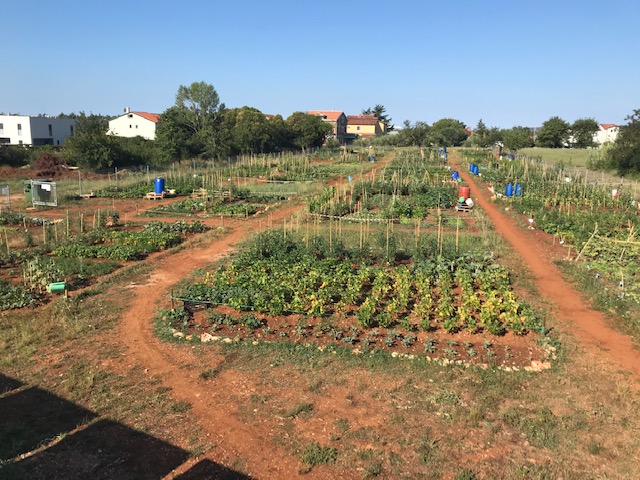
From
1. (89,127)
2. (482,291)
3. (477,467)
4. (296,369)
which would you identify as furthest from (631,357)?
(89,127)

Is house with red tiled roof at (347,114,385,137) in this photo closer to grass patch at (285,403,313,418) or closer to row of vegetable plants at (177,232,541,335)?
row of vegetable plants at (177,232,541,335)

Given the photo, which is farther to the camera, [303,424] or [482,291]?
[482,291]

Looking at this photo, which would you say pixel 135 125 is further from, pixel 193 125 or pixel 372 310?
pixel 372 310

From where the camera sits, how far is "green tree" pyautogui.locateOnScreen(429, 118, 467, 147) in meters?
69.2

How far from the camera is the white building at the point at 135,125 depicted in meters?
53.7

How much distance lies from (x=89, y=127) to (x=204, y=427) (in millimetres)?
34446

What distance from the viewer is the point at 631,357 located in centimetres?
729

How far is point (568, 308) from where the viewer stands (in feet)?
30.3

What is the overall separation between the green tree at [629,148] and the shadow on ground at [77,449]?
111 feet

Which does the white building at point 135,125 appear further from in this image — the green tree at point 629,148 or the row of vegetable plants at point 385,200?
the green tree at point 629,148

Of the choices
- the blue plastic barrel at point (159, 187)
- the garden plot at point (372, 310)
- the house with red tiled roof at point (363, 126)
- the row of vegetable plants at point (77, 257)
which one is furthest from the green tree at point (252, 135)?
the house with red tiled roof at point (363, 126)

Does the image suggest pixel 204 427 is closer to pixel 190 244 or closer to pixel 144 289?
pixel 144 289

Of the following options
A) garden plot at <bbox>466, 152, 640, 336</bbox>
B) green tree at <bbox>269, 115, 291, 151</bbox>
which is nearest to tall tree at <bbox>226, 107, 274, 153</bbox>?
green tree at <bbox>269, 115, 291, 151</bbox>

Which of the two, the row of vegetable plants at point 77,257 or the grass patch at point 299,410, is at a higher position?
the row of vegetable plants at point 77,257
